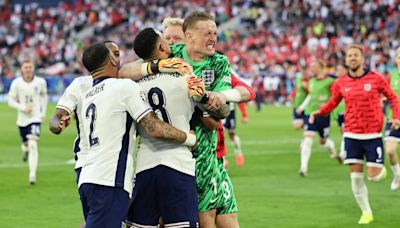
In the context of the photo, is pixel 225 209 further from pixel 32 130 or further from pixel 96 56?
pixel 32 130

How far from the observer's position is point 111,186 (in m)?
7.13

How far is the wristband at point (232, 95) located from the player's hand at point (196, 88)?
35 cm

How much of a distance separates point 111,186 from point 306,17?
4538 centimetres

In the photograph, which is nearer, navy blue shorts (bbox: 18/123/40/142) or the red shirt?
the red shirt

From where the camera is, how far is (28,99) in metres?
18.3

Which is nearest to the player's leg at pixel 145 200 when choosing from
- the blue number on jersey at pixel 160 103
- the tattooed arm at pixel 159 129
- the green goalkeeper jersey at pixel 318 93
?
the tattooed arm at pixel 159 129

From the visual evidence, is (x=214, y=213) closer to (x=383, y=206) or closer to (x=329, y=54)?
(x=383, y=206)

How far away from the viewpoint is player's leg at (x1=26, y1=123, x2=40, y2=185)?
17.2m

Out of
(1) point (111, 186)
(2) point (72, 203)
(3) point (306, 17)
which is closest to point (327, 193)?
(2) point (72, 203)

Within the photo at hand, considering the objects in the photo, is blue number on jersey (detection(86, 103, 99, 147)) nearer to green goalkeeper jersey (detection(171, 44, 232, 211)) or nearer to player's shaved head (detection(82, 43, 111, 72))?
player's shaved head (detection(82, 43, 111, 72))

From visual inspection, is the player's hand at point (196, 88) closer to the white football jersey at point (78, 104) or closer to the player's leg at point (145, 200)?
the player's leg at point (145, 200)

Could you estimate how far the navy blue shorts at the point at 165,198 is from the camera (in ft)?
23.8

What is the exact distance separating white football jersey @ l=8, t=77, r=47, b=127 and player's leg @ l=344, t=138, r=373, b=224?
753 centimetres

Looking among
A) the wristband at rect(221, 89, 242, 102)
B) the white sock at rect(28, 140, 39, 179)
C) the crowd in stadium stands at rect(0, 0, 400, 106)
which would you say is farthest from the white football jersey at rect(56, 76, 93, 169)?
the crowd in stadium stands at rect(0, 0, 400, 106)
